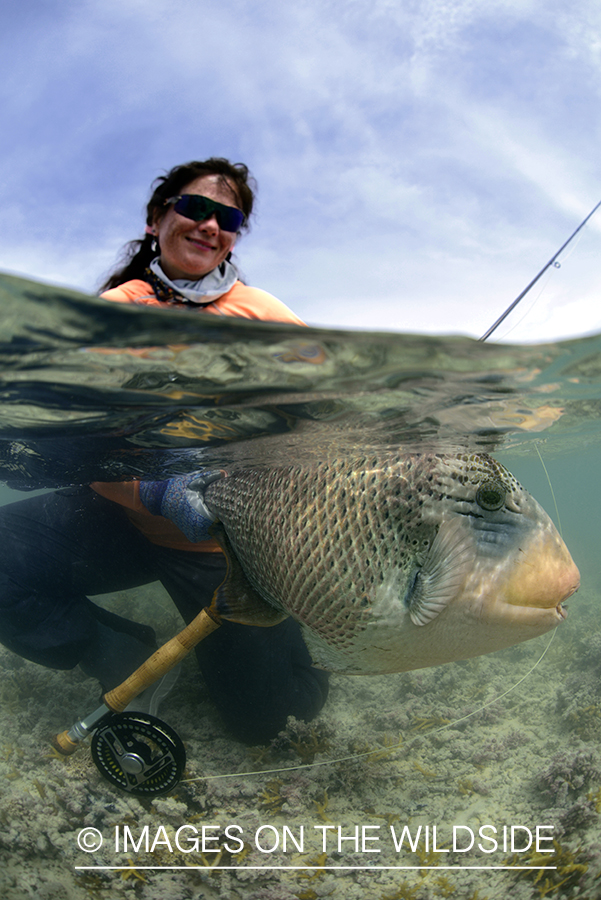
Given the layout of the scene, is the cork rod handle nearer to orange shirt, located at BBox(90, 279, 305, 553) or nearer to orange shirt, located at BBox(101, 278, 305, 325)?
orange shirt, located at BBox(90, 279, 305, 553)

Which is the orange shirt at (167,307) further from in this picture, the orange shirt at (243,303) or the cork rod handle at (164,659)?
the cork rod handle at (164,659)

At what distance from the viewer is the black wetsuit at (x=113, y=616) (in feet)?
10.7

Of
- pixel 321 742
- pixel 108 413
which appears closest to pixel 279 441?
pixel 108 413

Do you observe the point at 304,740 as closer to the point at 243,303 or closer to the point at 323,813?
the point at 323,813

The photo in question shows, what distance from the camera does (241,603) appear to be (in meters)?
2.27

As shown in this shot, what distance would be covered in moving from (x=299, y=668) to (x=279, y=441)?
1879mm

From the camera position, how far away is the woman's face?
8.77ft

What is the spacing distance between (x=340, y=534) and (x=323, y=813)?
1.74 metres

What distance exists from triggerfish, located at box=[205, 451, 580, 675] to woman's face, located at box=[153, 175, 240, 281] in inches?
60.6

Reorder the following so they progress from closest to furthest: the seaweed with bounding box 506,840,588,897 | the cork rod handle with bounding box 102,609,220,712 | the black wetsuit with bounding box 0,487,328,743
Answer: the seaweed with bounding box 506,840,588,897 → the cork rod handle with bounding box 102,609,220,712 → the black wetsuit with bounding box 0,487,328,743

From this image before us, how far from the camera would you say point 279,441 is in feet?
12.3

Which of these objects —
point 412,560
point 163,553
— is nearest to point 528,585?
point 412,560

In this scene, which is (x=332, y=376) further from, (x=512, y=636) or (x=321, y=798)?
(x=321, y=798)

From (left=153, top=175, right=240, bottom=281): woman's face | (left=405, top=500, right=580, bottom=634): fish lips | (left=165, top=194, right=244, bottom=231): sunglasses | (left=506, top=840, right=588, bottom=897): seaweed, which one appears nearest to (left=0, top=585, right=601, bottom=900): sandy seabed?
(left=506, top=840, right=588, bottom=897): seaweed
